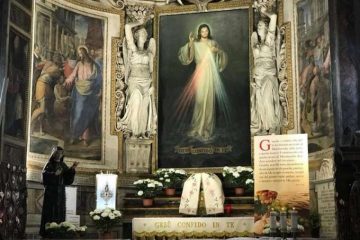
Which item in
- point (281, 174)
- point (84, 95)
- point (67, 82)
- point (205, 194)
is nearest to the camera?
point (281, 174)

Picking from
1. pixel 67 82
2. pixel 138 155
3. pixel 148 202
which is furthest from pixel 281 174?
pixel 67 82

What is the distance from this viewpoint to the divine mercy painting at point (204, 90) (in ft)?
54.6

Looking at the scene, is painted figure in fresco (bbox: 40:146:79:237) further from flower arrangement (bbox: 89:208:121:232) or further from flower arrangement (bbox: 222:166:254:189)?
flower arrangement (bbox: 222:166:254:189)

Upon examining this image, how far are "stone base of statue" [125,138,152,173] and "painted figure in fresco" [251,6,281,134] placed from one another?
322cm

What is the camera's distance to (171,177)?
1584 centimetres

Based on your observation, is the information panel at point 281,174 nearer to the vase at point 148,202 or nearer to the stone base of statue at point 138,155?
the vase at point 148,202

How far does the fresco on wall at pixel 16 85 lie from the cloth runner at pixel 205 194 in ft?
15.0

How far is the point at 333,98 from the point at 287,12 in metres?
4.76

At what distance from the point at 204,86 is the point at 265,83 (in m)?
1.91

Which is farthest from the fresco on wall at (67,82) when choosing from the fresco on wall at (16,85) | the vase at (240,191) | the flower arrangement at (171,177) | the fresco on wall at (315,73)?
the fresco on wall at (315,73)

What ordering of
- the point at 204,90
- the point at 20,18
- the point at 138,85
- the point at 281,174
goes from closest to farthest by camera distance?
1. the point at 281,174
2. the point at 20,18
3. the point at 204,90
4. the point at 138,85

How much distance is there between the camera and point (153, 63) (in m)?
17.5

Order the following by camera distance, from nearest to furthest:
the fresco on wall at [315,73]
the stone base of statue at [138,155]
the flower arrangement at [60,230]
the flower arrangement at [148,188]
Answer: the flower arrangement at [60,230]
the fresco on wall at [315,73]
the flower arrangement at [148,188]
the stone base of statue at [138,155]

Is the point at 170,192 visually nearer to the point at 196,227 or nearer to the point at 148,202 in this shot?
Result: the point at 148,202
